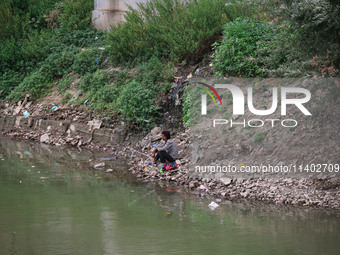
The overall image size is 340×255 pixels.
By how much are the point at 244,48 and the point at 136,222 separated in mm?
5753

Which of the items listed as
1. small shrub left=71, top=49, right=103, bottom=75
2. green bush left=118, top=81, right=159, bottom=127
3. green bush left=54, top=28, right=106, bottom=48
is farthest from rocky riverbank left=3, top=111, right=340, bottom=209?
green bush left=54, top=28, right=106, bottom=48

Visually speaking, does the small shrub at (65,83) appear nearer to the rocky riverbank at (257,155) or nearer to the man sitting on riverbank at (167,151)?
the rocky riverbank at (257,155)

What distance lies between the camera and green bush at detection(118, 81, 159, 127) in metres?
12.8

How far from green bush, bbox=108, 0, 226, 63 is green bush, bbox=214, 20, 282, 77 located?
5.29 feet

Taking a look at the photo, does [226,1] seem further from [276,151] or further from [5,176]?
[5,176]

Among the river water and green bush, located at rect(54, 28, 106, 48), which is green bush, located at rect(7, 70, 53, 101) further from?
the river water

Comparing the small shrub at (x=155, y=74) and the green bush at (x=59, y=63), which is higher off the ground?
the green bush at (x=59, y=63)

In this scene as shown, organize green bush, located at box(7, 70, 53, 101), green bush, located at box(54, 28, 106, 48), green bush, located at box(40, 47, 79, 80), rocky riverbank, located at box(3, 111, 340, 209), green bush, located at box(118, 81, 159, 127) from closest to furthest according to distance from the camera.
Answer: rocky riverbank, located at box(3, 111, 340, 209)
green bush, located at box(118, 81, 159, 127)
green bush, located at box(7, 70, 53, 101)
green bush, located at box(40, 47, 79, 80)
green bush, located at box(54, 28, 106, 48)

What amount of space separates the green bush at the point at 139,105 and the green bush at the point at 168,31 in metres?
1.50

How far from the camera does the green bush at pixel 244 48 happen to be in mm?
10891

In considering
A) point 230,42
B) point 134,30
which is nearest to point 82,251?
point 230,42

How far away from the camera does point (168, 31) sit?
1423 centimetres

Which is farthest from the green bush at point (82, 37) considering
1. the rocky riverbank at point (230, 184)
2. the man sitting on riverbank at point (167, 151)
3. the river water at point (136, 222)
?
the river water at point (136, 222)

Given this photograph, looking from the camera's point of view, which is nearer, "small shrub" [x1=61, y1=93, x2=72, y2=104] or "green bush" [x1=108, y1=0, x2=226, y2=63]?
"green bush" [x1=108, y1=0, x2=226, y2=63]
